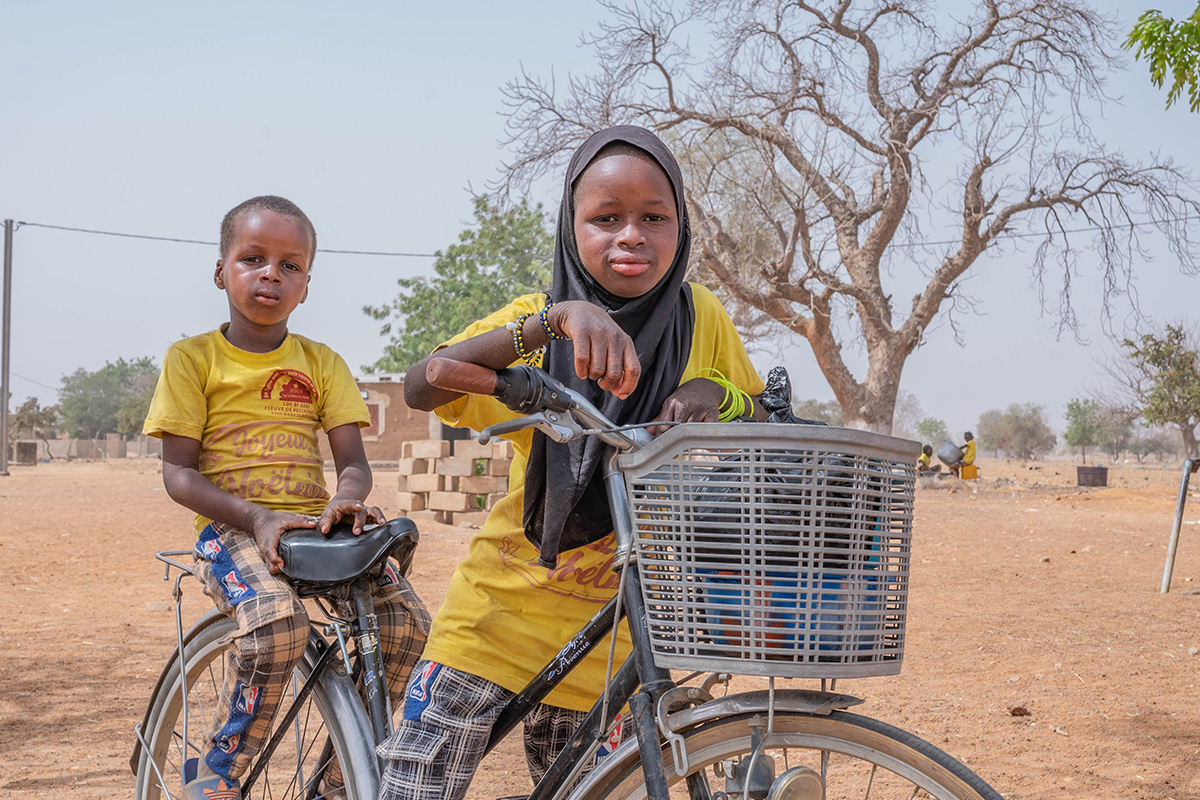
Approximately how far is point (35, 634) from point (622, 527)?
6.26 meters

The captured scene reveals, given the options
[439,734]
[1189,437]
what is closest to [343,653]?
[439,734]

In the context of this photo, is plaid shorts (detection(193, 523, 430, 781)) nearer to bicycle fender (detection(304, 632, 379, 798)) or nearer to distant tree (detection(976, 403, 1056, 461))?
bicycle fender (detection(304, 632, 379, 798))

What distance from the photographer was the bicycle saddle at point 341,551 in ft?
6.95

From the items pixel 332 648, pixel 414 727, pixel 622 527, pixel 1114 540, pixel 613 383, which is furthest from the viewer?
pixel 1114 540

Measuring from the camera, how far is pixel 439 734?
1.87 meters

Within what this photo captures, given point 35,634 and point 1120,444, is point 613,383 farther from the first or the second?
point 1120,444

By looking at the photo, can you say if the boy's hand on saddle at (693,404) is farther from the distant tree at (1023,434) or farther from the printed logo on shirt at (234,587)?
the distant tree at (1023,434)

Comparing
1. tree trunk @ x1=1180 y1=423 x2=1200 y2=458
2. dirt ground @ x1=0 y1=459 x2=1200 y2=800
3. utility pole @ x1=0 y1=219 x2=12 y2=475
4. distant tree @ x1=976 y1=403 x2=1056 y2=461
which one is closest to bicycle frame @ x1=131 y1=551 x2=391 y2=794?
dirt ground @ x1=0 y1=459 x2=1200 y2=800

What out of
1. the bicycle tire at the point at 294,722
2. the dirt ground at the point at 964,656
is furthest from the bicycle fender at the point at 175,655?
the dirt ground at the point at 964,656

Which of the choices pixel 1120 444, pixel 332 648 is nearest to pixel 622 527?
pixel 332 648

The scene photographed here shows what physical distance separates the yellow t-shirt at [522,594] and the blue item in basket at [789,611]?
22.4 inches

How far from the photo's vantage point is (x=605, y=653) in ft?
6.48

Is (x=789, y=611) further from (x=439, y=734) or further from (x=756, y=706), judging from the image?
(x=439, y=734)

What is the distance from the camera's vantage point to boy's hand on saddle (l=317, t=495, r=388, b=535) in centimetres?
215
